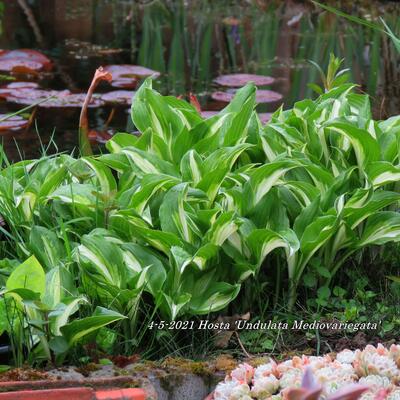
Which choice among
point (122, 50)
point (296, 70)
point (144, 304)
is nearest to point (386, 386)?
point (144, 304)

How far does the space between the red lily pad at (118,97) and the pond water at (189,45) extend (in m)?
0.06

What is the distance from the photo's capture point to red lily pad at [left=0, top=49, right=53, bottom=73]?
229 inches

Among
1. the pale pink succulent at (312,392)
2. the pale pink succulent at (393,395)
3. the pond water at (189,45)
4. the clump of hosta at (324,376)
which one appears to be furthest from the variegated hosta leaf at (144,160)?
the pond water at (189,45)

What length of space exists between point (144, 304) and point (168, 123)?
73 centimetres

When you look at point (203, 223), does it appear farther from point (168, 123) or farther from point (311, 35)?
point (311, 35)

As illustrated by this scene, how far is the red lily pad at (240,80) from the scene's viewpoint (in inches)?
225

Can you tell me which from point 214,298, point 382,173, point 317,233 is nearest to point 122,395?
point 214,298

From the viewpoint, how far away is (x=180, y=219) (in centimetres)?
226

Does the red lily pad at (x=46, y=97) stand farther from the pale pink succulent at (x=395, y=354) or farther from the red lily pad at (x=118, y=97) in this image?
the pale pink succulent at (x=395, y=354)

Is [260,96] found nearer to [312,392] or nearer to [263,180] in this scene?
[263,180]

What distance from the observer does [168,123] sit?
2.73 meters

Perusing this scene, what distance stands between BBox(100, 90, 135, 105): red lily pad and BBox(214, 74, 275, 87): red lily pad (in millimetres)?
784

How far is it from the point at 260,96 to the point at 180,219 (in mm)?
3203

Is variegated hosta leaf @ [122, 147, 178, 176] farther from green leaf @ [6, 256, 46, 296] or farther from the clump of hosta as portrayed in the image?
the clump of hosta
